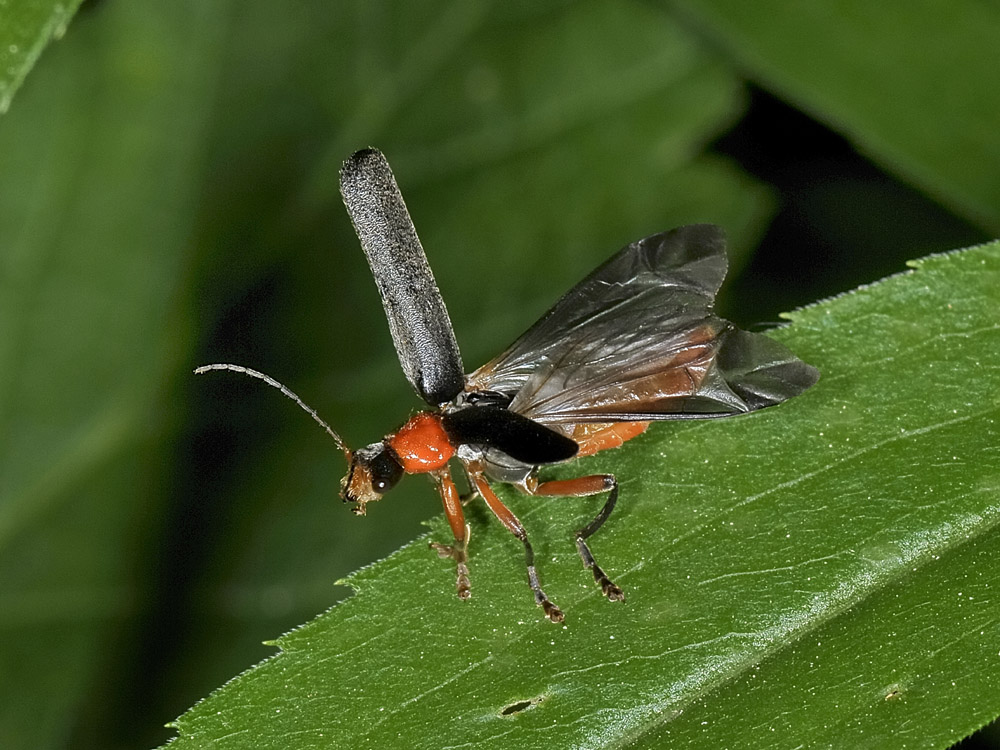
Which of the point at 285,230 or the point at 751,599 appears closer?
the point at 751,599

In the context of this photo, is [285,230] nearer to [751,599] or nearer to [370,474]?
[370,474]

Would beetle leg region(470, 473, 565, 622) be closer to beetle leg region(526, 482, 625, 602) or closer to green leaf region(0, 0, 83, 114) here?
beetle leg region(526, 482, 625, 602)

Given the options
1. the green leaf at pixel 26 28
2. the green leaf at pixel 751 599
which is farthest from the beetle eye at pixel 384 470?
the green leaf at pixel 26 28

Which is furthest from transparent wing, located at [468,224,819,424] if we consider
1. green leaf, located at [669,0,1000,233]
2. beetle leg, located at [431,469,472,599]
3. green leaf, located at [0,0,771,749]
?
green leaf, located at [0,0,771,749]

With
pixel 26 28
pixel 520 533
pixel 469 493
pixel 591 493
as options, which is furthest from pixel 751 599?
pixel 26 28

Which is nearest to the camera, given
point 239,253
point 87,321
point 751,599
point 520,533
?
point 751,599

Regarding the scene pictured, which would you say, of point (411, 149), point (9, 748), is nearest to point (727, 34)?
point (411, 149)

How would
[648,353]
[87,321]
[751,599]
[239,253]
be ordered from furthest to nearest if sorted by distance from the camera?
1. [239,253]
2. [87,321]
3. [648,353]
4. [751,599]

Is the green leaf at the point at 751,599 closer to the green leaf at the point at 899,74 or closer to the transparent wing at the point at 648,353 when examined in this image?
the transparent wing at the point at 648,353

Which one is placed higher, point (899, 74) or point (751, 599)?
point (899, 74)
